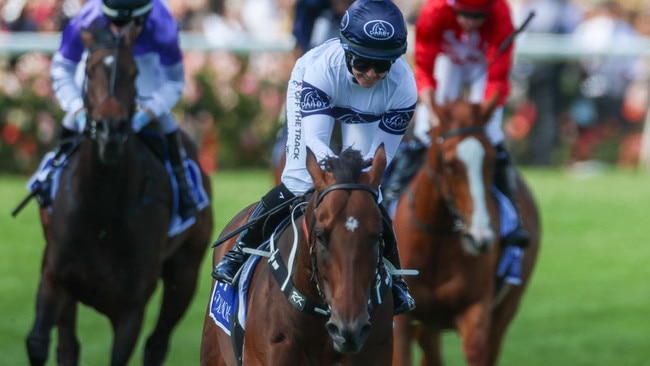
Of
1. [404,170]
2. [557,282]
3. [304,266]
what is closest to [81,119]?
[404,170]

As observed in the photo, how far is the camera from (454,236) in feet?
27.6

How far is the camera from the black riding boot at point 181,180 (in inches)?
358

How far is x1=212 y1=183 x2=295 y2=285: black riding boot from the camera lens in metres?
6.36

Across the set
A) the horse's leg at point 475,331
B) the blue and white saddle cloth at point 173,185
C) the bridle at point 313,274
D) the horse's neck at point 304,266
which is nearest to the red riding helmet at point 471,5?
the horse's leg at point 475,331

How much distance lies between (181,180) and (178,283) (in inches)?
34.7

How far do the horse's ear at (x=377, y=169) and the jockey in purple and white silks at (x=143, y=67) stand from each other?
3403mm

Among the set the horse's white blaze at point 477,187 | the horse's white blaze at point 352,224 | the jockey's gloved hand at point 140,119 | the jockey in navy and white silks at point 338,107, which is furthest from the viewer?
the jockey's gloved hand at point 140,119

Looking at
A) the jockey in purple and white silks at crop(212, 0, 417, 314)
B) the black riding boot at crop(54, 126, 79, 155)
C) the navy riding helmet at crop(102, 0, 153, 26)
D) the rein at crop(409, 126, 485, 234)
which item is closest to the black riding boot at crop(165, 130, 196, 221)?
the black riding boot at crop(54, 126, 79, 155)

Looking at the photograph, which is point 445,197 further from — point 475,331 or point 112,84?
point 112,84

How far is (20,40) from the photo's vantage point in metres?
18.4

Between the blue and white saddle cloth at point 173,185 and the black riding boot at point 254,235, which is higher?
the black riding boot at point 254,235

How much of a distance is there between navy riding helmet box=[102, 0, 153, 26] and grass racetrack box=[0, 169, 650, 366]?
2.51 metres

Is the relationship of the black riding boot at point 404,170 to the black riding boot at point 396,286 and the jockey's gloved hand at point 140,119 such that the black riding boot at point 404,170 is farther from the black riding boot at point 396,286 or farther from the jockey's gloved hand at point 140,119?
the black riding boot at point 396,286

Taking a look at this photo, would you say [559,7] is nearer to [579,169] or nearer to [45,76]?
[579,169]
